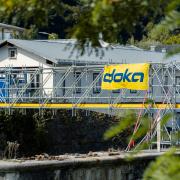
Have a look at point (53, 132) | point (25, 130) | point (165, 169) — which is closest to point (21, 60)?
point (53, 132)

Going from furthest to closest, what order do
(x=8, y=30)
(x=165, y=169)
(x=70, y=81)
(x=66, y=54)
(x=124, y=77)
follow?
(x=66, y=54) < (x=8, y=30) < (x=70, y=81) < (x=124, y=77) < (x=165, y=169)

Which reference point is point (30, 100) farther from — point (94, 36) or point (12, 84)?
point (94, 36)

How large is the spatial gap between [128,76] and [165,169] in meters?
20.6

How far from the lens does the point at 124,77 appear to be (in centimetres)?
2411

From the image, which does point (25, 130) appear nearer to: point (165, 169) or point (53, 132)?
point (53, 132)

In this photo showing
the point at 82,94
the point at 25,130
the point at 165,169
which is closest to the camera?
the point at 165,169

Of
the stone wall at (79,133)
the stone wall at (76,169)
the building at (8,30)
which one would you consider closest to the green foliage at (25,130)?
the stone wall at (79,133)

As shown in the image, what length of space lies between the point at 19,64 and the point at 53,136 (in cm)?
1039

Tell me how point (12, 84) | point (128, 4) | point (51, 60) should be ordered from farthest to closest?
point (51, 60) → point (12, 84) → point (128, 4)

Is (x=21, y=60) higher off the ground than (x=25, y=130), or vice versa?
(x=21, y=60)

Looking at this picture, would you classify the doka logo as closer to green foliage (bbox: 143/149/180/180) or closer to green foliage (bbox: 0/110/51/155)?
green foliage (bbox: 0/110/51/155)

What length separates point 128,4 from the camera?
12.3ft

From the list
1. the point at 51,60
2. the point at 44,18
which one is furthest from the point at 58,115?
the point at 44,18

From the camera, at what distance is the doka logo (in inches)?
933
